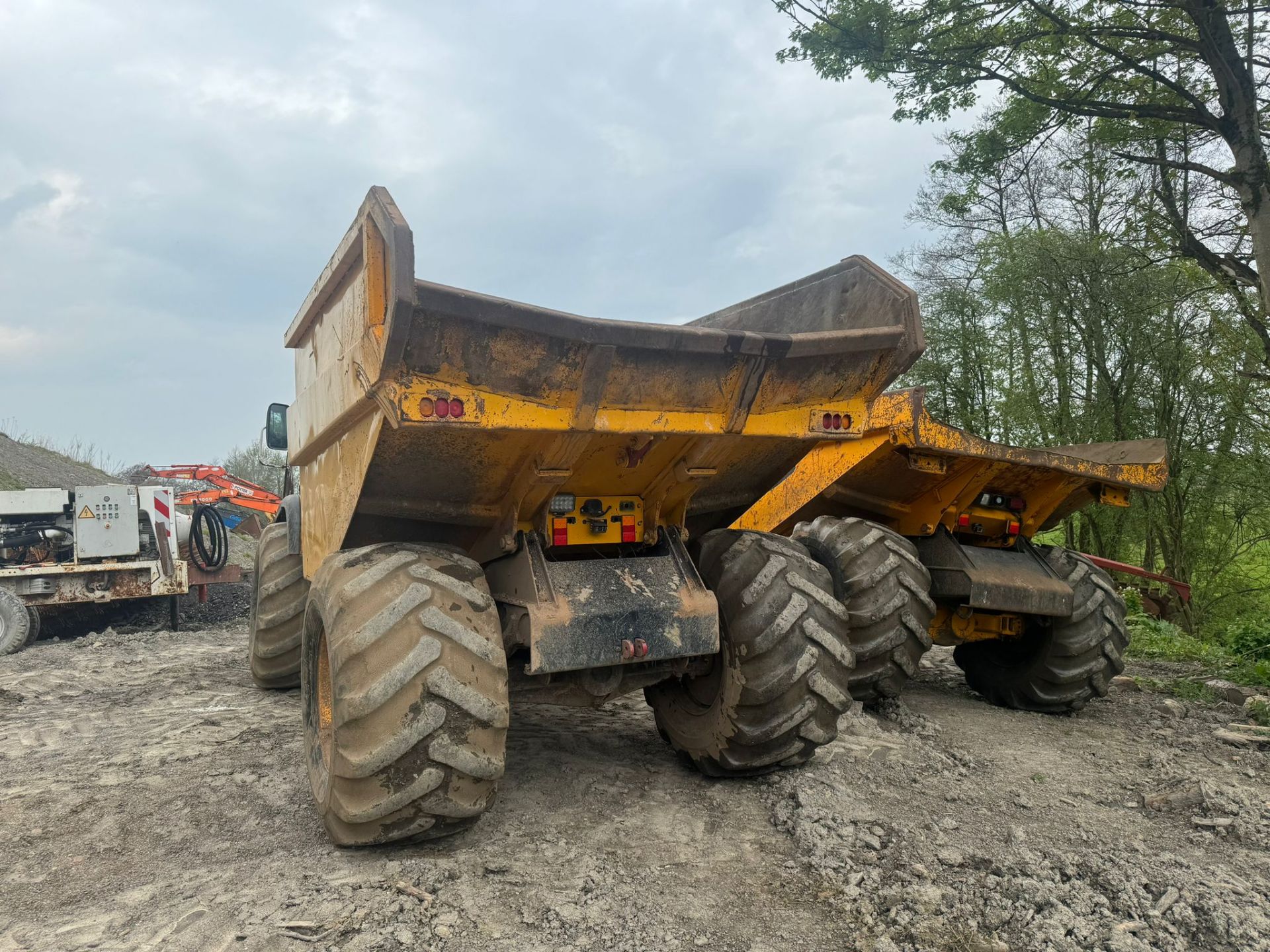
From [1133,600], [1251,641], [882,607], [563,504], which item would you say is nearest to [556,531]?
[563,504]

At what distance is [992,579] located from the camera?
205 inches

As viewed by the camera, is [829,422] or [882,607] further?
[882,607]

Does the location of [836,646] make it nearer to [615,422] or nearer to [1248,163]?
[615,422]

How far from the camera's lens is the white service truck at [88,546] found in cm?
832

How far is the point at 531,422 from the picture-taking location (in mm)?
2844

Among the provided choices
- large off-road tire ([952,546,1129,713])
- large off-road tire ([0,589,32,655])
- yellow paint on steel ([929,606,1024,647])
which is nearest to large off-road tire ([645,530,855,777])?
yellow paint on steel ([929,606,1024,647])

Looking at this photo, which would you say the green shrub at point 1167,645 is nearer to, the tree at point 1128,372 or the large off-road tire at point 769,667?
the tree at point 1128,372

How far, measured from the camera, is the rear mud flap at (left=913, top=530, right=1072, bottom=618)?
5172mm

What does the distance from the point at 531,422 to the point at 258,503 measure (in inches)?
401

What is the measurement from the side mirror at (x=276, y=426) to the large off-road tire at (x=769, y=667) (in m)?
3.05

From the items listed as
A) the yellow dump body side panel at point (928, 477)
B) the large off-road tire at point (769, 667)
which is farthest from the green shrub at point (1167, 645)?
the large off-road tire at point (769, 667)

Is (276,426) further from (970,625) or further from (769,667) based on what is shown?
(970,625)

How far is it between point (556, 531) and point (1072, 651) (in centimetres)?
375

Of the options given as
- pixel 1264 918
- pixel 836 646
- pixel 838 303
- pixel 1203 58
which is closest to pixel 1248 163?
pixel 1203 58
